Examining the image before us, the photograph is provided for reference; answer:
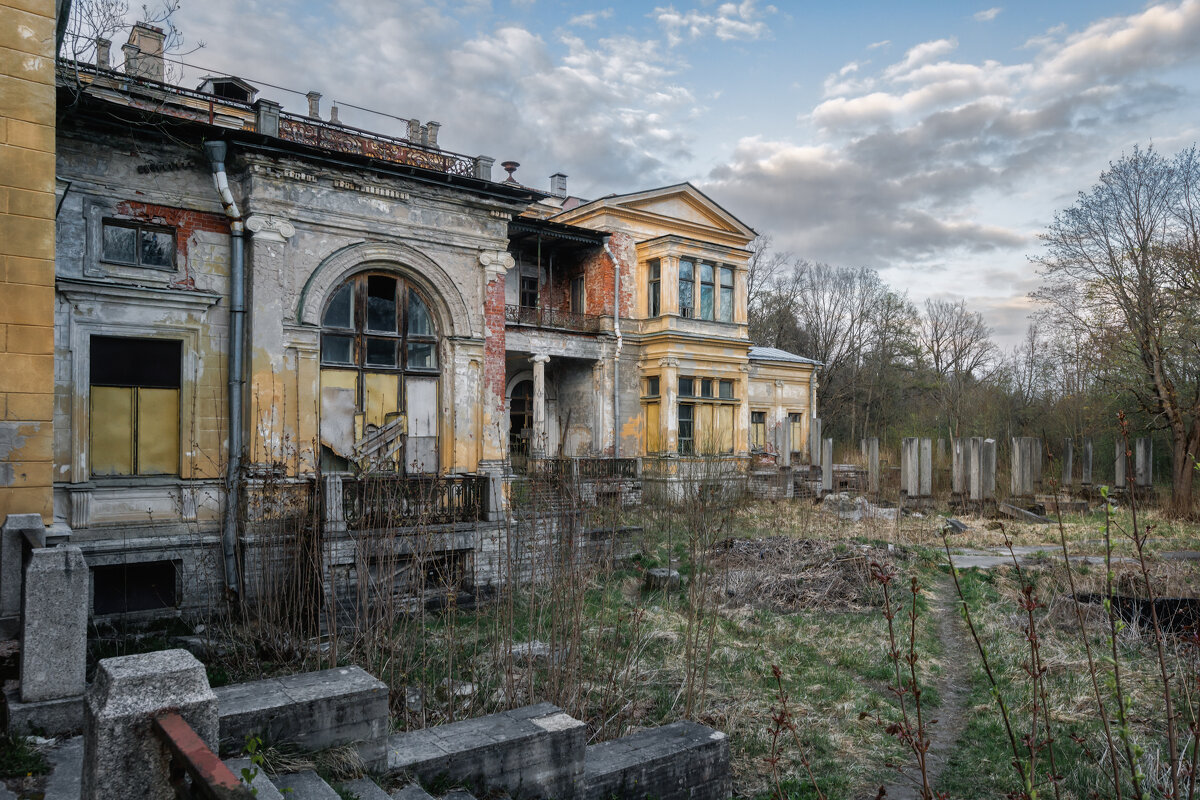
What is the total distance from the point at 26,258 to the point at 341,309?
6.66 m

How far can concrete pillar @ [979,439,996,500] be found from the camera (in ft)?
71.4

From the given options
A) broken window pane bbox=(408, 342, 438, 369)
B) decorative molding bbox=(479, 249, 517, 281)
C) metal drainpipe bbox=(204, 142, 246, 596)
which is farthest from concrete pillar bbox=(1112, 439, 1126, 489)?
metal drainpipe bbox=(204, 142, 246, 596)

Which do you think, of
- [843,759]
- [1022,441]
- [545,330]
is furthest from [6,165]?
[1022,441]

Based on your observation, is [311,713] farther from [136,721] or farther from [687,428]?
[687,428]

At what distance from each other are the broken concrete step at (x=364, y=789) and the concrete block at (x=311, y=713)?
0.18 meters

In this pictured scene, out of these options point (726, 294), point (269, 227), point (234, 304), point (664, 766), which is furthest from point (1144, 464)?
→ point (234, 304)

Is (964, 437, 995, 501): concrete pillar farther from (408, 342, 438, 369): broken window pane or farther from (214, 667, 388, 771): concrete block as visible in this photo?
(214, 667, 388, 771): concrete block

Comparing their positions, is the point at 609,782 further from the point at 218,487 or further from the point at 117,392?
the point at 117,392

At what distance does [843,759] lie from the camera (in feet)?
20.5

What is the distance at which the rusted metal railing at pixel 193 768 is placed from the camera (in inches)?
78.9

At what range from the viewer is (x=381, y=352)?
13266 mm

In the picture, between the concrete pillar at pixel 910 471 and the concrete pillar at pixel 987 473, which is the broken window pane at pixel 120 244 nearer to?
the concrete pillar at pixel 910 471

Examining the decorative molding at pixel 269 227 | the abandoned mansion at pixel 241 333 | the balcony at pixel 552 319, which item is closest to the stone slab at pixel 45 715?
the abandoned mansion at pixel 241 333

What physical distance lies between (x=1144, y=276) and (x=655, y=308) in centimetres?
1398
